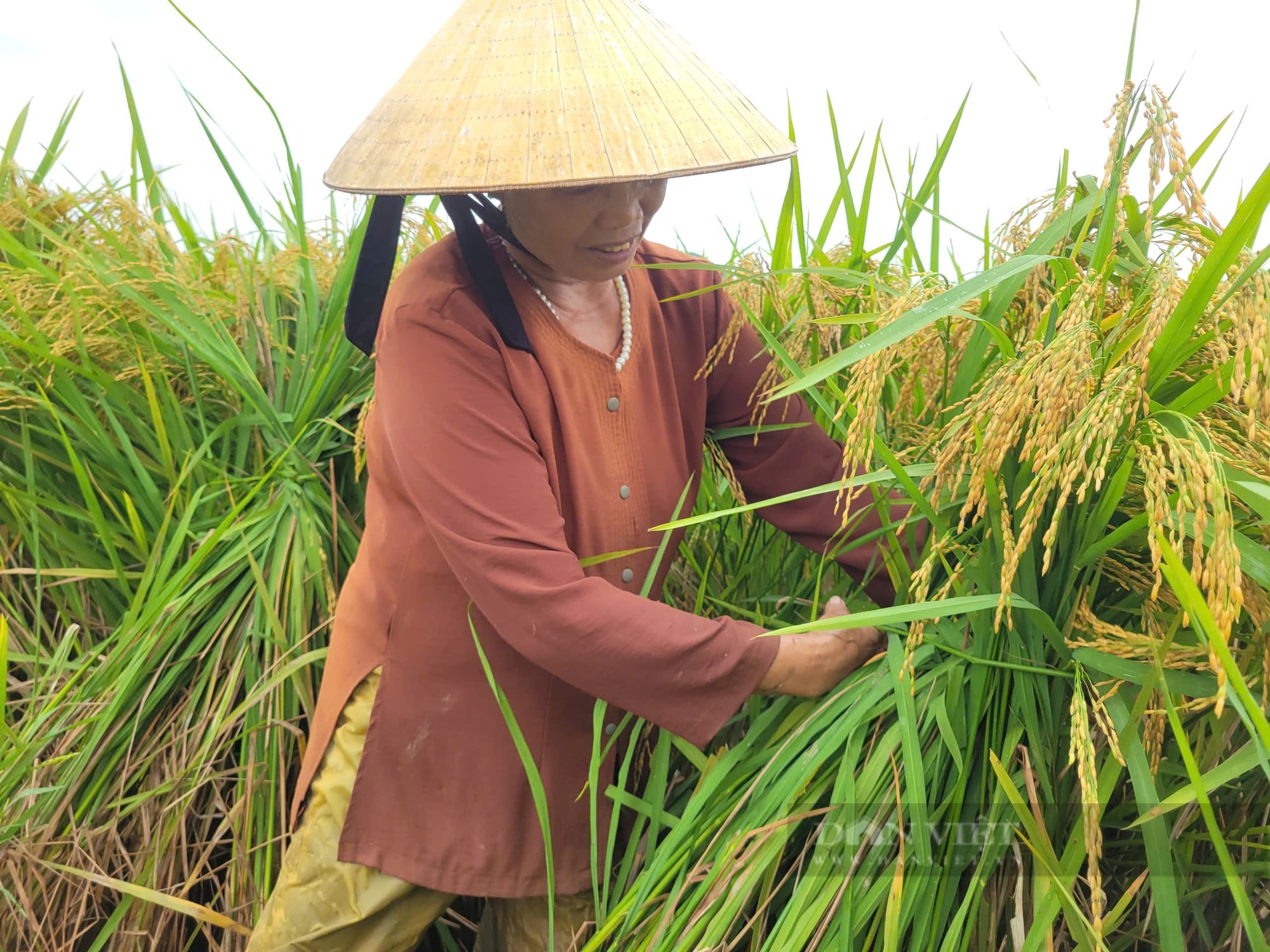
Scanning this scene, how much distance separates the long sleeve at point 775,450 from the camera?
6.25ft

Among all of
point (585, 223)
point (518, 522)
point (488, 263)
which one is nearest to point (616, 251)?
point (585, 223)

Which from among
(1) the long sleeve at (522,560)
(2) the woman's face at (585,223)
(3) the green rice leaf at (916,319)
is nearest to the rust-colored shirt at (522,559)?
(1) the long sleeve at (522,560)

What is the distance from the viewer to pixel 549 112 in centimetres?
152

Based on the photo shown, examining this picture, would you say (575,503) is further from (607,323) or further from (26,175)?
(26,175)

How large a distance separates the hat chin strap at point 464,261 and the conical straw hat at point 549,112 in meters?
0.15

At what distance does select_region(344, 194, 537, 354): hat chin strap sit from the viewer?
173 centimetres

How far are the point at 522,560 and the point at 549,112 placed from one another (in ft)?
1.94

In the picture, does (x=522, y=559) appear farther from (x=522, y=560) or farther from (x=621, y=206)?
(x=621, y=206)

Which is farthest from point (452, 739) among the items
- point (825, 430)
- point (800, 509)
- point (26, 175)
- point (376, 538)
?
point (26, 175)

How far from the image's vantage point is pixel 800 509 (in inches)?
75.3

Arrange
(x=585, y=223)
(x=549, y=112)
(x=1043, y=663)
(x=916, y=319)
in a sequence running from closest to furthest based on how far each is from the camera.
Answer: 1. (x=916, y=319)
2. (x=1043, y=663)
3. (x=549, y=112)
4. (x=585, y=223)

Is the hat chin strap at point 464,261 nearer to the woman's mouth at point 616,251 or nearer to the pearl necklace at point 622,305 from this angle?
the pearl necklace at point 622,305

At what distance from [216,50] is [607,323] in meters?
1.03

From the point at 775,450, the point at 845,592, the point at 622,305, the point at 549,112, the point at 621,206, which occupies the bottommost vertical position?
the point at 845,592
